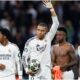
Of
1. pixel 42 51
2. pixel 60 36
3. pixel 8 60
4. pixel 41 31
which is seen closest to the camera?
pixel 8 60

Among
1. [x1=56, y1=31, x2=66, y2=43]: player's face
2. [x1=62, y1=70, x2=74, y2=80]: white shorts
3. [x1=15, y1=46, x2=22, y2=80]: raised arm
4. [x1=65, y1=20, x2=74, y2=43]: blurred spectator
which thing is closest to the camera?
[x1=15, y1=46, x2=22, y2=80]: raised arm

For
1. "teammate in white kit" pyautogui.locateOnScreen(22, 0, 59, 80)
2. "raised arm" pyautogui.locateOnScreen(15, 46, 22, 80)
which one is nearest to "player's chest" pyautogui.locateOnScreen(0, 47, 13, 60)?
"raised arm" pyautogui.locateOnScreen(15, 46, 22, 80)

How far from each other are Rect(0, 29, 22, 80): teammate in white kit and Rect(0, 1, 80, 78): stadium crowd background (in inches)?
347

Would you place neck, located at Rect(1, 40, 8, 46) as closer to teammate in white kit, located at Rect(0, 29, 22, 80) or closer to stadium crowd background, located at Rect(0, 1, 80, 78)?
teammate in white kit, located at Rect(0, 29, 22, 80)

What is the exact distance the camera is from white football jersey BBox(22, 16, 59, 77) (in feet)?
57.1

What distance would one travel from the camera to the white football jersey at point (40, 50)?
1741 cm

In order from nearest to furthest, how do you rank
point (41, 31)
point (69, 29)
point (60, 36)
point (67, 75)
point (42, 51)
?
point (41, 31), point (42, 51), point (60, 36), point (67, 75), point (69, 29)

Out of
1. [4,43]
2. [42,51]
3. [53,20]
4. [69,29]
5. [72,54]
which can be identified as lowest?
[69,29]

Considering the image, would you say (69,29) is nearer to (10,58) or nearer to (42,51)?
(42,51)

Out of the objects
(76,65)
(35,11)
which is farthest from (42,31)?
(35,11)

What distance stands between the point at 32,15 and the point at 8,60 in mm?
10496

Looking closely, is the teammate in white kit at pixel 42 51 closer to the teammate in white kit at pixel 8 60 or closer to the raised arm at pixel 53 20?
the raised arm at pixel 53 20

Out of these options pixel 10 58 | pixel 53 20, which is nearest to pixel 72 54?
pixel 53 20

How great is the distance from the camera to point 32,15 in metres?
27.5
